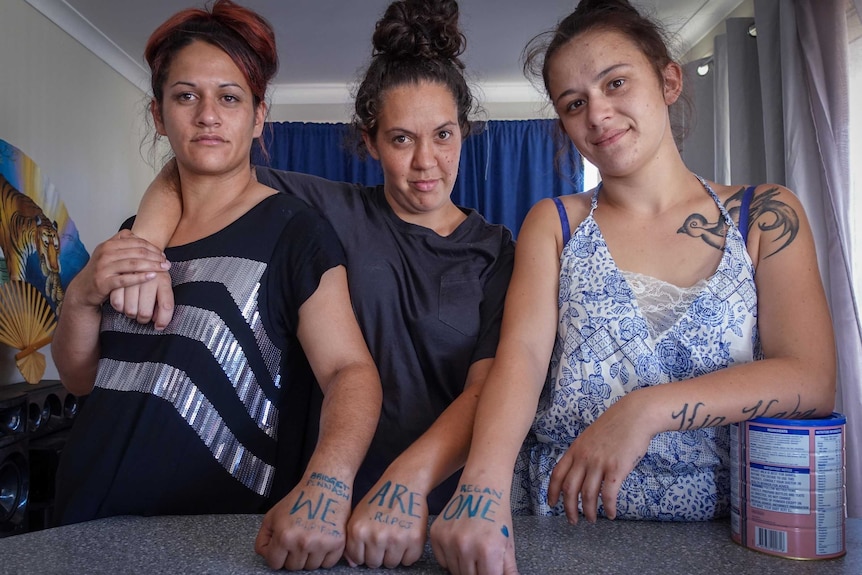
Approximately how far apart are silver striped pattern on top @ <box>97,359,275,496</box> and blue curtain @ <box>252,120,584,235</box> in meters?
4.43

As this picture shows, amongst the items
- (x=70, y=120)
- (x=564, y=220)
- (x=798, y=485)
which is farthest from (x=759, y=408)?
(x=70, y=120)

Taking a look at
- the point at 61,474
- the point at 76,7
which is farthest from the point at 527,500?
the point at 76,7

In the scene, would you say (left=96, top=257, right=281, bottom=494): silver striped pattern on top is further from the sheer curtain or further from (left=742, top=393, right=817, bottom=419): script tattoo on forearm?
the sheer curtain

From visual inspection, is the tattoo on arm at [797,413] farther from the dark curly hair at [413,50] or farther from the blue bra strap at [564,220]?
the dark curly hair at [413,50]

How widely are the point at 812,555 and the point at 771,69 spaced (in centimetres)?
281

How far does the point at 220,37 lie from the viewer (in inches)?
44.5

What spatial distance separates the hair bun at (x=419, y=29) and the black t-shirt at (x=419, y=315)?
347 mm

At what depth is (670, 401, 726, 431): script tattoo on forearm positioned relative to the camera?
0.81 m

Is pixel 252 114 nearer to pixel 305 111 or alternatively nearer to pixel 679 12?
pixel 679 12

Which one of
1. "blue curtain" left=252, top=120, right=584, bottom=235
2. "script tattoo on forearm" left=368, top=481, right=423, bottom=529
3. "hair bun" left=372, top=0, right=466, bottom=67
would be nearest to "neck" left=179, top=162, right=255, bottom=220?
"hair bun" left=372, top=0, right=466, bottom=67

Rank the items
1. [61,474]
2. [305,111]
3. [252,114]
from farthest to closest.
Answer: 1. [305,111]
2. [252,114]
3. [61,474]

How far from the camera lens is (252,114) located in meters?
1.16

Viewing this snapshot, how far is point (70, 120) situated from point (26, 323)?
1.39 metres

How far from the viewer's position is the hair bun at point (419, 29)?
1.28 meters
